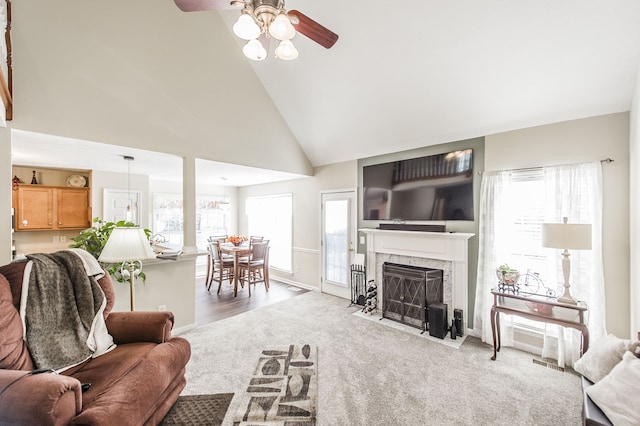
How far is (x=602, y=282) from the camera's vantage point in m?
2.48

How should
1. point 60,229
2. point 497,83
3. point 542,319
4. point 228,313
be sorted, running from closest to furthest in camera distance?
point 542,319 → point 497,83 → point 228,313 → point 60,229

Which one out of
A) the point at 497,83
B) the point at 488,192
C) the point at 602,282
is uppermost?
the point at 497,83

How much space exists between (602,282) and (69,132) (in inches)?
208

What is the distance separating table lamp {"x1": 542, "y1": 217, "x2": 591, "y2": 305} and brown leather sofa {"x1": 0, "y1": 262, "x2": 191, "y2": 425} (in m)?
3.32

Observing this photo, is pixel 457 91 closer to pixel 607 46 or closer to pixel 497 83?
pixel 497 83

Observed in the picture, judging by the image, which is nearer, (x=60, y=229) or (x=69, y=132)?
(x=69, y=132)

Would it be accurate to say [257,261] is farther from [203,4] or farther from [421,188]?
[203,4]

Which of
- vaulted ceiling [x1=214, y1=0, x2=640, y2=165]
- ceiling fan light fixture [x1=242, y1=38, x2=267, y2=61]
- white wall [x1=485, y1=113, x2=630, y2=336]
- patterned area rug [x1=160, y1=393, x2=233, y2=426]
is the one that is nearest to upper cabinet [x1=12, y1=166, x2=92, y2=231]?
vaulted ceiling [x1=214, y1=0, x2=640, y2=165]

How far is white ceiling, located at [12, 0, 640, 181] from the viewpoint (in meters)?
2.13

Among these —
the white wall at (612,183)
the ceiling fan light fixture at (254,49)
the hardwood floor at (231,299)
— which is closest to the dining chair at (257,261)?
the hardwood floor at (231,299)

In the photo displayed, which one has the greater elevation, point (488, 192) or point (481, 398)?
point (488, 192)

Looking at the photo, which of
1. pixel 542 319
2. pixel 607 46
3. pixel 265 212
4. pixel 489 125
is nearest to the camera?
pixel 607 46

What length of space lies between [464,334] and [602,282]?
147 centimetres

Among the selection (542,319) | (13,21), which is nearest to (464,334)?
(542,319)
